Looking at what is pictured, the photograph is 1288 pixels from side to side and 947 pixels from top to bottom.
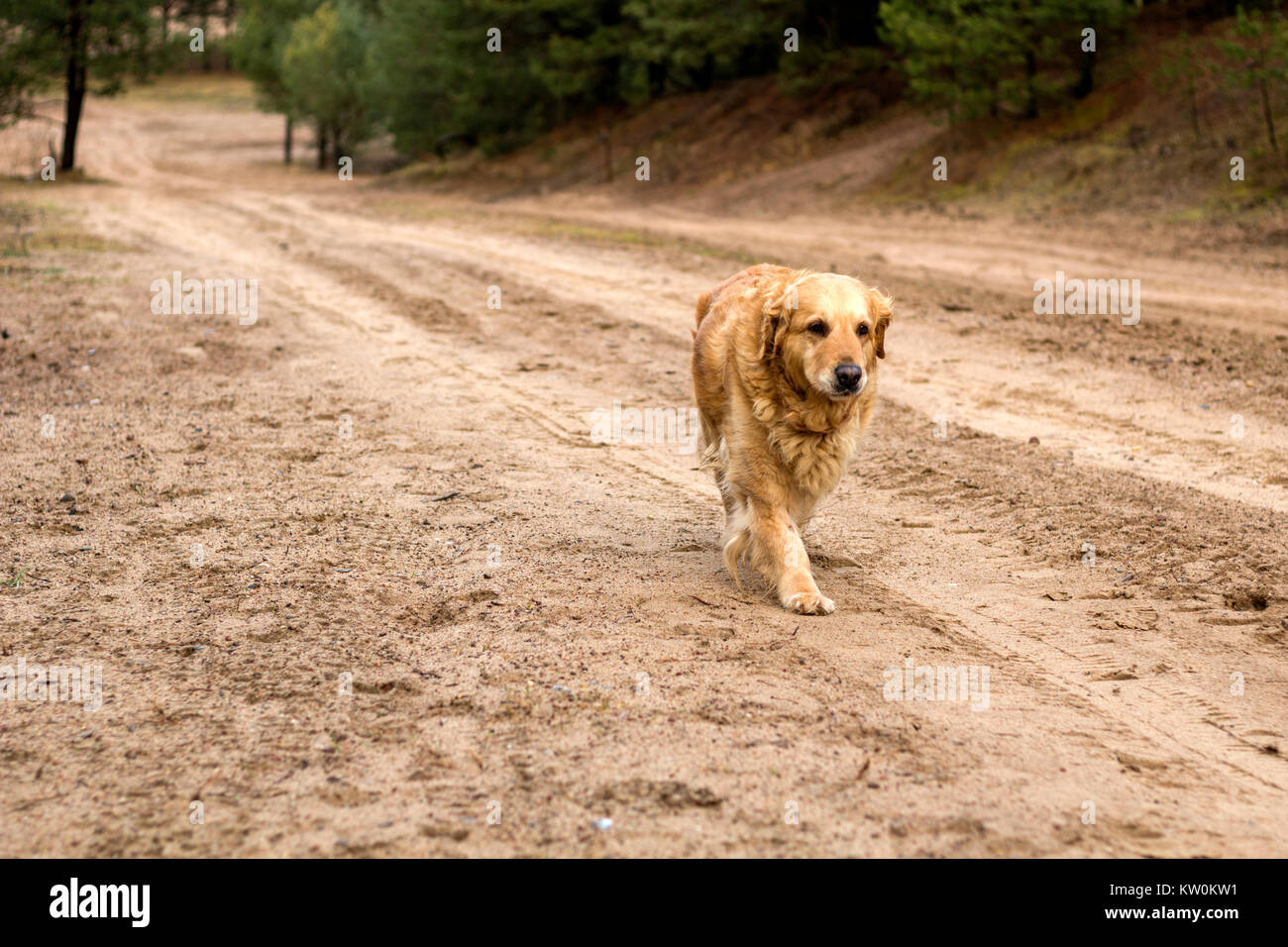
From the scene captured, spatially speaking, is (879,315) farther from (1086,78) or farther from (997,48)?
(1086,78)

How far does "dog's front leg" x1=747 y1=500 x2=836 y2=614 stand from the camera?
16.8ft

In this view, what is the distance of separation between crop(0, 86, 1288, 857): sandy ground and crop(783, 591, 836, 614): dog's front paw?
87 mm

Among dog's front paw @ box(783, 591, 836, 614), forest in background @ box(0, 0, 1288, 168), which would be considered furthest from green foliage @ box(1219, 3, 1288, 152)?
dog's front paw @ box(783, 591, 836, 614)

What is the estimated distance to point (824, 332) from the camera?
5.03 m

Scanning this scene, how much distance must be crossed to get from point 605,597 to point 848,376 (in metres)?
1.47

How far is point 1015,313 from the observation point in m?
12.1

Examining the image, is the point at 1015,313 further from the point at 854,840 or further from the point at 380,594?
the point at 854,840

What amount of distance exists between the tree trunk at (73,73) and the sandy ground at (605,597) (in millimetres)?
25588

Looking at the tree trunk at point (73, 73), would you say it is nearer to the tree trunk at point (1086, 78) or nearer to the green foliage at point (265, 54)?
the green foliage at point (265, 54)

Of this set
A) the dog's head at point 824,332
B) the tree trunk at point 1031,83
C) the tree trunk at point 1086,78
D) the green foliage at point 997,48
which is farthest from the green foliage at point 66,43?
the dog's head at point 824,332

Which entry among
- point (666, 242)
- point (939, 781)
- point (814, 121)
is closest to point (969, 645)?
point (939, 781)

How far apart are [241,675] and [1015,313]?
9861mm

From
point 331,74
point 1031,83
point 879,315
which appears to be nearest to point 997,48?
point 1031,83

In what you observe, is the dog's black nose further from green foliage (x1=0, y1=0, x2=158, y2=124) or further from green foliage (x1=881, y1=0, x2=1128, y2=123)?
green foliage (x1=0, y1=0, x2=158, y2=124)
